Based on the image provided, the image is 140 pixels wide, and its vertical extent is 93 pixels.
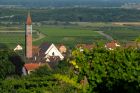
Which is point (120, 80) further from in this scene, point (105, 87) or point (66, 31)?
point (66, 31)

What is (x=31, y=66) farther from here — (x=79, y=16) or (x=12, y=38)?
(x=79, y=16)

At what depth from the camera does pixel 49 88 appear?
22578 mm

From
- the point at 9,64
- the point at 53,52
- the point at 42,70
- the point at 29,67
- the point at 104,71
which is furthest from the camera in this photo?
the point at 53,52

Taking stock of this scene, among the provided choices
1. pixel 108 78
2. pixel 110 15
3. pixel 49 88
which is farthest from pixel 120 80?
pixel 110 15

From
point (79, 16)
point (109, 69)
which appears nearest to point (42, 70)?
point (109, 69)

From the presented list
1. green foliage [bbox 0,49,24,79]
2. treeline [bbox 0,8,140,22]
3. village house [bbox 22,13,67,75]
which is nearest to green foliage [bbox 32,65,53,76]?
green foliage [bbox 0,49,24,79]

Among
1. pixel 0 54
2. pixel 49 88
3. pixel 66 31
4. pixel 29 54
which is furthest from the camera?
pixel 66 31

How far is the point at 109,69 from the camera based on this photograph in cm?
867

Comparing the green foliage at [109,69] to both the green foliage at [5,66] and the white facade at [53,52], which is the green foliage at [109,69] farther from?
the white facade at [53,52]

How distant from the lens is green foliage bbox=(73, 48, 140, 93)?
27.9ft

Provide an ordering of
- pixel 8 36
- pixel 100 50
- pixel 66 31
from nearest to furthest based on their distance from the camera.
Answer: pixel 100 50
pixel 8 36
pixel 66 31

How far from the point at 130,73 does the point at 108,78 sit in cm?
33

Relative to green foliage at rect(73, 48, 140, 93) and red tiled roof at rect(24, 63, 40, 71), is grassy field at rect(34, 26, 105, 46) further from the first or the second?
green foliage at rect(73, 48, 140, 93)

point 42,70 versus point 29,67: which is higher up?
point 29,67
